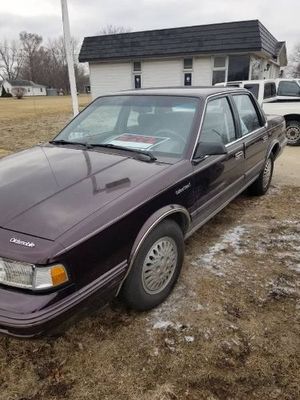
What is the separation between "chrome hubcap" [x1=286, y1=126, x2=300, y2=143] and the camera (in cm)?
947

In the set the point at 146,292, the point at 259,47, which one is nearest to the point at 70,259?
the point at 146,292

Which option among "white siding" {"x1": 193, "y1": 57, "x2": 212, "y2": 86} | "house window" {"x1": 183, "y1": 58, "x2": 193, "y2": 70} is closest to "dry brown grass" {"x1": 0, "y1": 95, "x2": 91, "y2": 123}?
"house window" {"x1": 183, "y1": 58, "x2": 193, "y2": 70}

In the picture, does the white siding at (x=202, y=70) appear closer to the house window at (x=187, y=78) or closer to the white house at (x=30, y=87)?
the house window at (x=187, y=78)

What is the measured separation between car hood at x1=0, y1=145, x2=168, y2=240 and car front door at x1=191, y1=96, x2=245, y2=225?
546mm

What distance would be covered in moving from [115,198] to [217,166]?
147 cm

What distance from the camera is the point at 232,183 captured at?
405cm

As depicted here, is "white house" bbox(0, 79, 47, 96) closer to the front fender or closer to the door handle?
the door handle

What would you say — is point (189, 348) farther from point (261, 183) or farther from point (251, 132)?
point (261, 183)

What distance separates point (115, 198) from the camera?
239 cm

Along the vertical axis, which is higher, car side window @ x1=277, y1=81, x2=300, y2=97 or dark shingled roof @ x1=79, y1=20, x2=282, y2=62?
dark shingled roof @ x1=79, y1=20, x2=282, y2=62

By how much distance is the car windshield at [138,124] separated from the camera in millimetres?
3246

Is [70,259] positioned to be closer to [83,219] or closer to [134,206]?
[83,219]

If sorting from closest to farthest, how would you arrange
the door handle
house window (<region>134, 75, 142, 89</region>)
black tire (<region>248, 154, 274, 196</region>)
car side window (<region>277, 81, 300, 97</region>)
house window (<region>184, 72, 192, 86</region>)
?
1. the door handle
2. black tire (<region>248, 154, 274, 196</region>)
3. car side window (<region>277, 81, 300, 97</region>)
4. house window (<region>184, 72, 192, 86</region>)
5. house window (<region>134, 75, 142, 89</region>)

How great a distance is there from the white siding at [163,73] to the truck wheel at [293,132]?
963 centimetres
